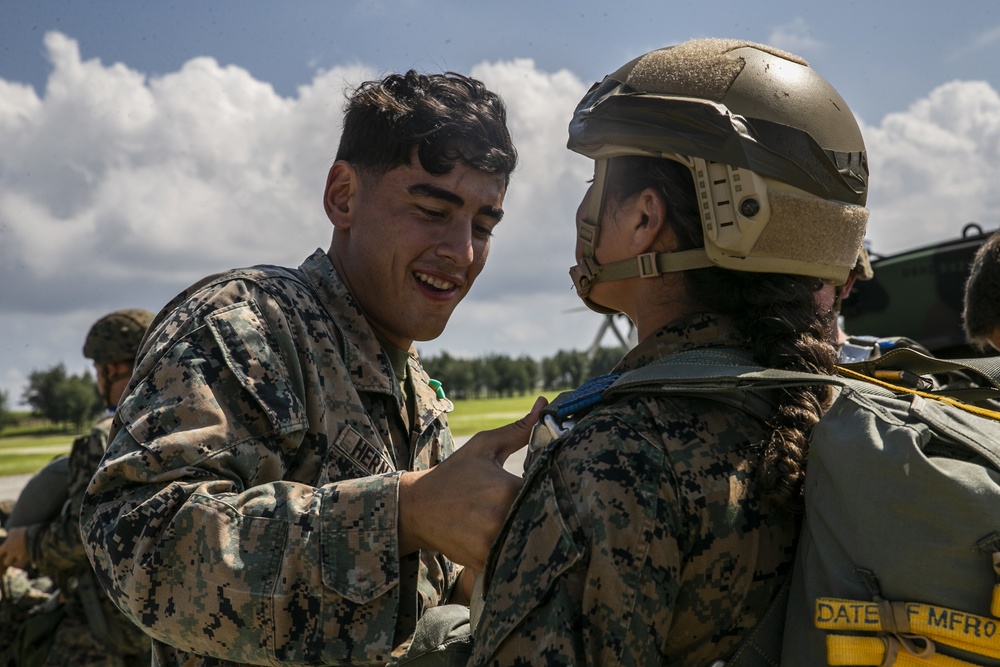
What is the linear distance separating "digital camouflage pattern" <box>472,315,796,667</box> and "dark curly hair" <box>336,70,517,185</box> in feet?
5.78

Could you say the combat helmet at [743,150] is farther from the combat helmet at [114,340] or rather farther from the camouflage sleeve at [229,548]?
the combat helmet at [114,340]

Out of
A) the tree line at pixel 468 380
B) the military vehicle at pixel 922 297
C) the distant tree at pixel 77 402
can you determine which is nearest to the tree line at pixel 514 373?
the tree line at pixel 468 380

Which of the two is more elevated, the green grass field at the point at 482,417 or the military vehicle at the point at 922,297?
the military vehicle at the point at 922,297

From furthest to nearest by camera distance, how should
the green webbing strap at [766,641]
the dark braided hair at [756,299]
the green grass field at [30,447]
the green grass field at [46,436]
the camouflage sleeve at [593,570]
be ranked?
the green grass field at [46,436] < the green grass field at [30,447] < the dark braided hair at [756,299] < the green webbing strap at [766,641] < the camouflage sleeve at [593,570]

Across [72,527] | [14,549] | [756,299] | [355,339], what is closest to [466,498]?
[756,299]

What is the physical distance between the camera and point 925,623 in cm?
179

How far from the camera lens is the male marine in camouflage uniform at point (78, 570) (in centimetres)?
644

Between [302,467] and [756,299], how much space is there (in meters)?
1.52

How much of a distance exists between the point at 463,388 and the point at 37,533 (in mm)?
67757

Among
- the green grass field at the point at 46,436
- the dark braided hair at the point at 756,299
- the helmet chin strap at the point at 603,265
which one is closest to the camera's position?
the dark braided hair at the point at 756,299

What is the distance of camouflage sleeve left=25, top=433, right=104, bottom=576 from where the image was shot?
6445 millimetres

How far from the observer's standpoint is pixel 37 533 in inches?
268

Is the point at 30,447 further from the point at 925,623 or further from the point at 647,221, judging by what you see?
the point at 925,623

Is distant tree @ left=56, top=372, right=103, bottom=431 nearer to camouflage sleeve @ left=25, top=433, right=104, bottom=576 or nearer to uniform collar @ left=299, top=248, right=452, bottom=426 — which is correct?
camouflage sleeve @ left=25, top=433, right=104, bottom=576
